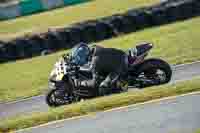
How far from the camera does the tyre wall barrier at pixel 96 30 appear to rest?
27422 millimetres

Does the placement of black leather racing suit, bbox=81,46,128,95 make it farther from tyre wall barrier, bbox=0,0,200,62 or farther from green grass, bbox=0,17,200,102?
tyre wall barrier, bbox=0,0,200,62

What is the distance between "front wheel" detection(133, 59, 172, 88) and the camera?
50.6 ft

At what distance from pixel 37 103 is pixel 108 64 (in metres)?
3.16

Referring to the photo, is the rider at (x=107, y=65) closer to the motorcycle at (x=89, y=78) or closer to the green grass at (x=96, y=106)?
the motorcycle at (x=89, y=78)

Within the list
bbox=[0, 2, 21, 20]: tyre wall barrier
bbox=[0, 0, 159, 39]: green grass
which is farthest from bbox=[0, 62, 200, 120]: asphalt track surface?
bbox=[0, 2, 21, 20]: tyre wall barrier

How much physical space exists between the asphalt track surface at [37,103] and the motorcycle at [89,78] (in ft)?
2.12

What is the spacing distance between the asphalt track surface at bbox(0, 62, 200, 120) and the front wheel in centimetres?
85

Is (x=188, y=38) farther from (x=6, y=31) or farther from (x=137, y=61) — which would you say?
(x=6, y=31)

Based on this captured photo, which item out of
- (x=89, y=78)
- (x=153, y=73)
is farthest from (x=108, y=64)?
(x=153, y=73)

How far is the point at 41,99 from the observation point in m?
18.2

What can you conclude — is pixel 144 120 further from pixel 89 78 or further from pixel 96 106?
pixel 89 78

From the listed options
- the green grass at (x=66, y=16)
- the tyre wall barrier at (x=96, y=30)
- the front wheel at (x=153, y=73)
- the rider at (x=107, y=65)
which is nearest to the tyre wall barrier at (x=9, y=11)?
the green grass at (x=66, y=16)

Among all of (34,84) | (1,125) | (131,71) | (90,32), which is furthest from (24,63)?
(1,125)

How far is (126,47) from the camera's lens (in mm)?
24812
